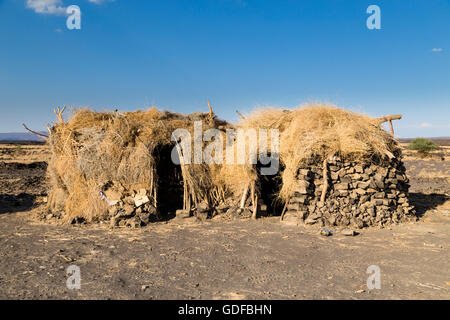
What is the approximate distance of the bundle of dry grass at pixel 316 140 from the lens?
9000 millimetres

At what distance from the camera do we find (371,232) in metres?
8.27

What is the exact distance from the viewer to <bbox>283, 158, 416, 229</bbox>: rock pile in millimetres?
8773

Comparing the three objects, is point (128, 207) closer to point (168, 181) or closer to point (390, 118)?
point (168, 181)

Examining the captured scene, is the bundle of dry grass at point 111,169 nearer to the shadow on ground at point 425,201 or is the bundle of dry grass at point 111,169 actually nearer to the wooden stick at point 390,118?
the wooden stick at point 390,118

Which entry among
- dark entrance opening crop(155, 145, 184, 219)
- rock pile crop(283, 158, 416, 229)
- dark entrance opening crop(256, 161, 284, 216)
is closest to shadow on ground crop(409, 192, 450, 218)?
rock pile crop(283, 158, 416, 229)

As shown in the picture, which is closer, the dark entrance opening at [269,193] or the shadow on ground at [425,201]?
the dark entrance opening at [269,193]

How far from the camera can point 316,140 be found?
9039 mm

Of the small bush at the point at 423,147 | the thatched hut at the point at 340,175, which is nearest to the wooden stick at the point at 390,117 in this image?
the thatched hut at the point at 340,175

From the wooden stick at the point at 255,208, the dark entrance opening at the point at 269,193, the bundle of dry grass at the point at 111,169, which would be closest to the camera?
the bundle of dry grass at the point at 111,169

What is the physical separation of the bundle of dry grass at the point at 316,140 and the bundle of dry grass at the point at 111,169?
145 centimetres

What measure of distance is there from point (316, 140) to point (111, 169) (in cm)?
569

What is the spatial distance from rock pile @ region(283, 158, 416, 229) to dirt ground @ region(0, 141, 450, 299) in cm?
47

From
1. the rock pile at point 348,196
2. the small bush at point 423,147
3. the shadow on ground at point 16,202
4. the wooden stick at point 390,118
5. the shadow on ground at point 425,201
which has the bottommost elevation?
the shadow on ground at point 425,201
